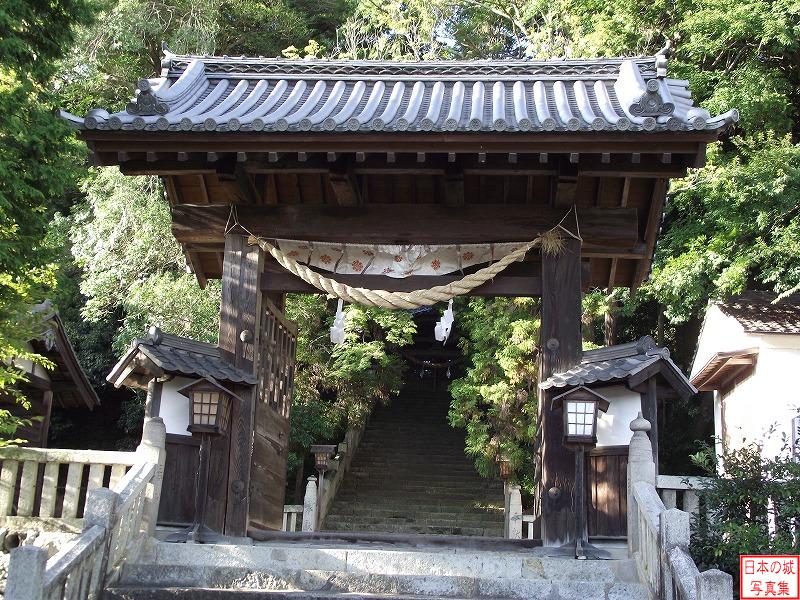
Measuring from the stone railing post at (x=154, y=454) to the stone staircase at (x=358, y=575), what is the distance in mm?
390

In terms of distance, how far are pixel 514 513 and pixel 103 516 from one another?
12.2 metres

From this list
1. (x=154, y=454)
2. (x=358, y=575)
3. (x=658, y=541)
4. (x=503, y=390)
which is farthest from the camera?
(x=503, y=390)

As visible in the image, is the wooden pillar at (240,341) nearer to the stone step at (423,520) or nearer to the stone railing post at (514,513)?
the stone railing post at (514,513)

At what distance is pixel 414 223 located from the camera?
31.5 feet

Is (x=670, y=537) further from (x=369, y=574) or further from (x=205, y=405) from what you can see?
(x=205, y=405)

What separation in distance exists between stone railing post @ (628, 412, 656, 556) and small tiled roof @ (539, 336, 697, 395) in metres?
0.50

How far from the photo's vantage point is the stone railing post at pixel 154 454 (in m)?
7.93

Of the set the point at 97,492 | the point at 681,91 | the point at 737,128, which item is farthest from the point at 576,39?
the point at 97,492

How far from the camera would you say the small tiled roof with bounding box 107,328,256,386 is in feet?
27.5

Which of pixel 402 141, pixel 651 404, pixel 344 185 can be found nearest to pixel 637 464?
pixel 651 404

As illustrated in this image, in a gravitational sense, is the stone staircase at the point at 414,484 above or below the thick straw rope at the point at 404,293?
below

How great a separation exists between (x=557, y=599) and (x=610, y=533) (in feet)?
6.25

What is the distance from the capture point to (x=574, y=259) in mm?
9266

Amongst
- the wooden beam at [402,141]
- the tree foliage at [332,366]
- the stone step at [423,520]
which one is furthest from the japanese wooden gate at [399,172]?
the stone step at [423,520]
